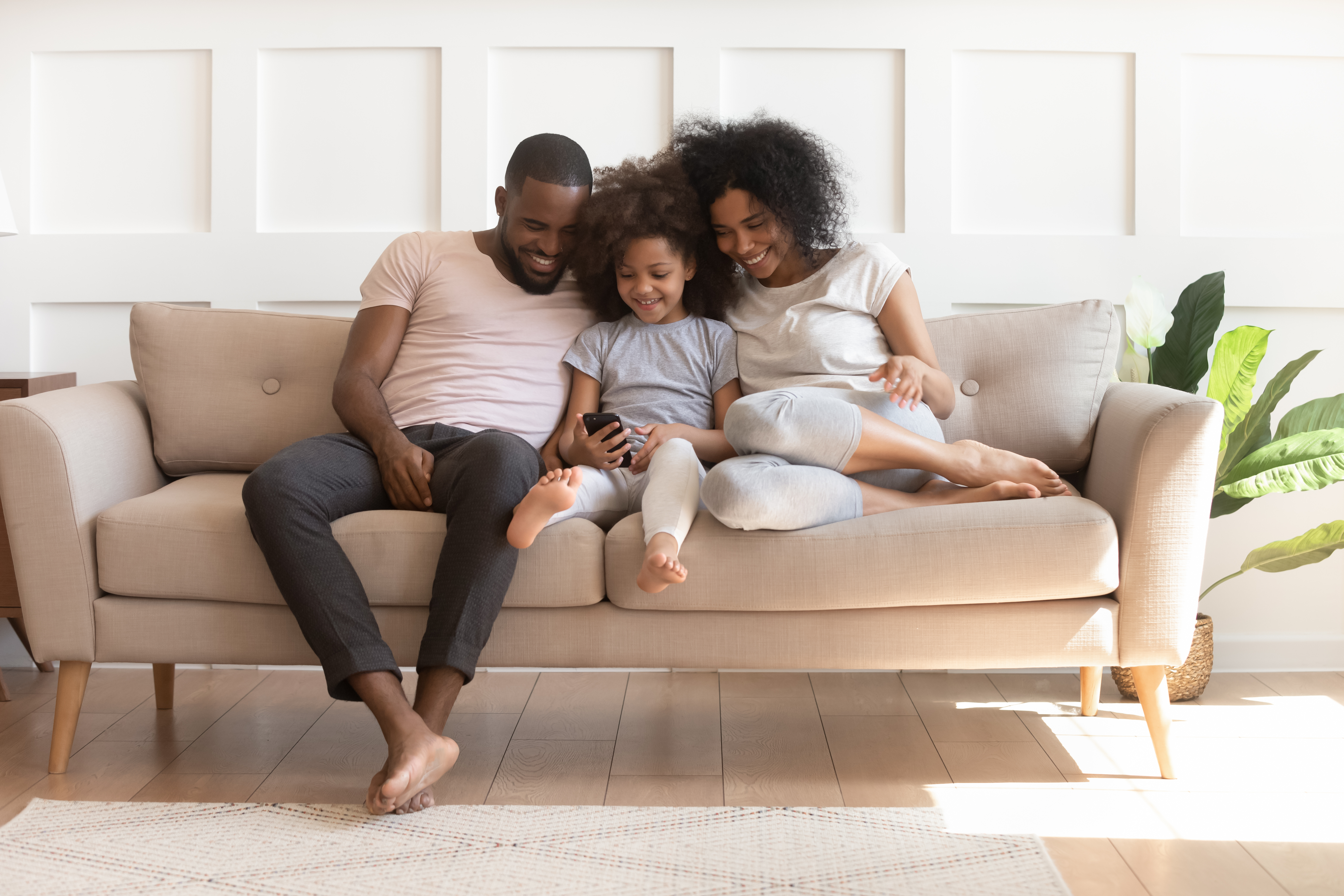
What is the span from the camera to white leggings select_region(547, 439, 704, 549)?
5.00ft

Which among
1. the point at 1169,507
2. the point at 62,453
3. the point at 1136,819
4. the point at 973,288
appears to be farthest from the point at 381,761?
the point at 973,288

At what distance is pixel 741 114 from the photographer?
2.37m

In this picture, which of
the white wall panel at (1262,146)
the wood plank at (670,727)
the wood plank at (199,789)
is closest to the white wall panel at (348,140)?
the wood plank at (670,727)

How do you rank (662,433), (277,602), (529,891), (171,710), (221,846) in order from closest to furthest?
(529,891) → (221,846) → (277,602) → (662,433) → (171,710)

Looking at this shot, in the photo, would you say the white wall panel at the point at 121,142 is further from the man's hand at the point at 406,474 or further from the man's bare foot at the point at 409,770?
the man's bare foot at the point at 409,770

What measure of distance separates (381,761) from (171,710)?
0.60 metres

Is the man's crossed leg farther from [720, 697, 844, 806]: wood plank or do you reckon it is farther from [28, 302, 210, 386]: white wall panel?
[28, 302, 210, 386]: white wall panel

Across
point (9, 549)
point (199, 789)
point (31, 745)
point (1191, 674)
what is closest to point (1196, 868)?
point (1191, 674)

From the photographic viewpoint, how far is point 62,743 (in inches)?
63.4

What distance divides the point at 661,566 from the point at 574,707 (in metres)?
0.70

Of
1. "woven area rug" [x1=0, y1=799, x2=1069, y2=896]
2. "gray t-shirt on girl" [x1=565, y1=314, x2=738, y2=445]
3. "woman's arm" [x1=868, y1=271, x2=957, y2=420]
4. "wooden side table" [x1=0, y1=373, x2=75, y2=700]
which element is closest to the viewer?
"woven area rug" [x1=0, y1=799, x2=1069, y2=896]

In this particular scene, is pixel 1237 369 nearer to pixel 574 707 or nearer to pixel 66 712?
pixel 574 707

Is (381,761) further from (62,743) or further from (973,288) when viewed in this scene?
(973,288)

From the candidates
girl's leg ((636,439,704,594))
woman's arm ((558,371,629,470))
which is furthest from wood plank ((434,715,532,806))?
woman's arm ((558,371,629,470))
